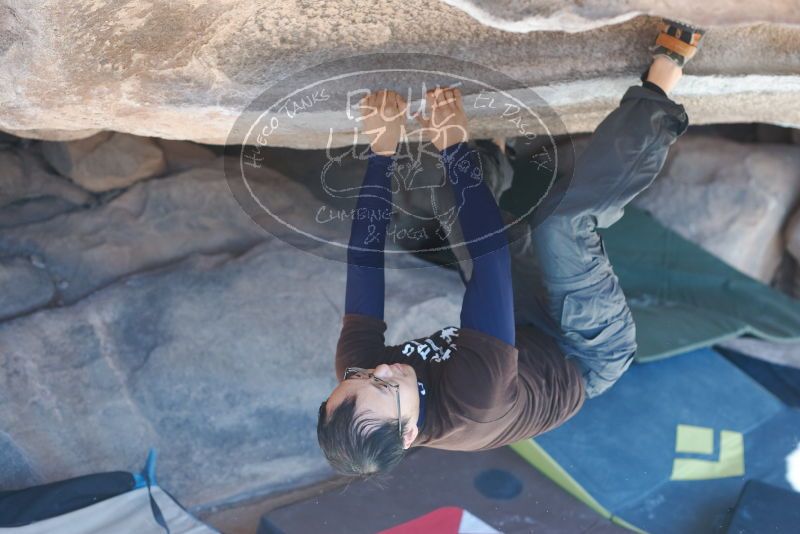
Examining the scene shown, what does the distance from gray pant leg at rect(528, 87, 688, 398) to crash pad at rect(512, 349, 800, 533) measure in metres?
0.84

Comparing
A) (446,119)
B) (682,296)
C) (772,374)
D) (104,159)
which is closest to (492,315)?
(446,119)

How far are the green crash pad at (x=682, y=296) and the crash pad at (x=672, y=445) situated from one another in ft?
0.28

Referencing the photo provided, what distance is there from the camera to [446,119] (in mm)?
1325

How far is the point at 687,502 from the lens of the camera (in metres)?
2.09

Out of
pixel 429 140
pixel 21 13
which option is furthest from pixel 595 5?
pixel 21 13

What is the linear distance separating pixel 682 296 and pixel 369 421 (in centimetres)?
183

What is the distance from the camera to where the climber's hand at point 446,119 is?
1315mm

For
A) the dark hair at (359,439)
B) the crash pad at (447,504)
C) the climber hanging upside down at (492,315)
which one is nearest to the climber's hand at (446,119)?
the climber hanging upside down at (492,315)

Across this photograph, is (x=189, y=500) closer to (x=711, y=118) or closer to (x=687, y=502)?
(x=687, y=502)

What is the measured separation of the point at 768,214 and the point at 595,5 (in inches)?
78.5

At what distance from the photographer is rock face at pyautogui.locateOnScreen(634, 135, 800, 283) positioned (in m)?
2.78

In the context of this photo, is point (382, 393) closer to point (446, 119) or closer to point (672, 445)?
→ point (446, 119)

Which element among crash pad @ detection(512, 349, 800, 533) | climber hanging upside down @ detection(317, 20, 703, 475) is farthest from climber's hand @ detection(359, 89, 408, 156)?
crash pad @ detection(512, 349, 800, 533)

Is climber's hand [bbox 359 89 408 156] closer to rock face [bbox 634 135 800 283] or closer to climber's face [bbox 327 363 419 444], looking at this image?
climber's face [bbox 327 363 419 444]
